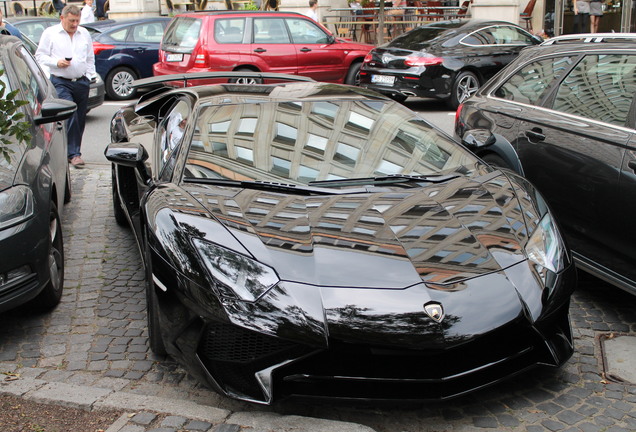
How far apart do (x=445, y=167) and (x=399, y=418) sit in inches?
64.5

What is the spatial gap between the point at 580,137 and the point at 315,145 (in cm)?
177

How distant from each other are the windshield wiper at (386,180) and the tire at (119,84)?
11289 millimetres

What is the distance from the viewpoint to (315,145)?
15.1 ft

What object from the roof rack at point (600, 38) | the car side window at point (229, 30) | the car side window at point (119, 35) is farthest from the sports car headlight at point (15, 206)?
the car side window at point (119, 35)

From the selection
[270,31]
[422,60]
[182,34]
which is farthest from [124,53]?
[422,60]

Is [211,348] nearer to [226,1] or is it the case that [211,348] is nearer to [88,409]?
[88,409]

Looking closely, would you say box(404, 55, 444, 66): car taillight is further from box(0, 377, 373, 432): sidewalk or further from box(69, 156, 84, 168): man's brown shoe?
box(0, 377, 373, 432): sidewalk

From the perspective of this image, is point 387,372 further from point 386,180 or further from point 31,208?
point 31,208

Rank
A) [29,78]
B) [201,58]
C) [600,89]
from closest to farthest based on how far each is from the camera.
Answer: [600,89] → [29,78] → [201,58]

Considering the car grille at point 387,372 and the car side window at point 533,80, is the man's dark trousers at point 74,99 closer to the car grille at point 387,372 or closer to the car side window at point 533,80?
the car side window at point 533,80

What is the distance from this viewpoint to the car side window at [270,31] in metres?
13.6

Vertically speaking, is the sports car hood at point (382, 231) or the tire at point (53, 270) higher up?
the sports car hood at point (382, 231)

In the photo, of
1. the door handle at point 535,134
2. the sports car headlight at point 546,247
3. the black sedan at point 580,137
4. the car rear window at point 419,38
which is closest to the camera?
the sports car headlight at point 546,247

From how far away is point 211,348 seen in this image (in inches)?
136
